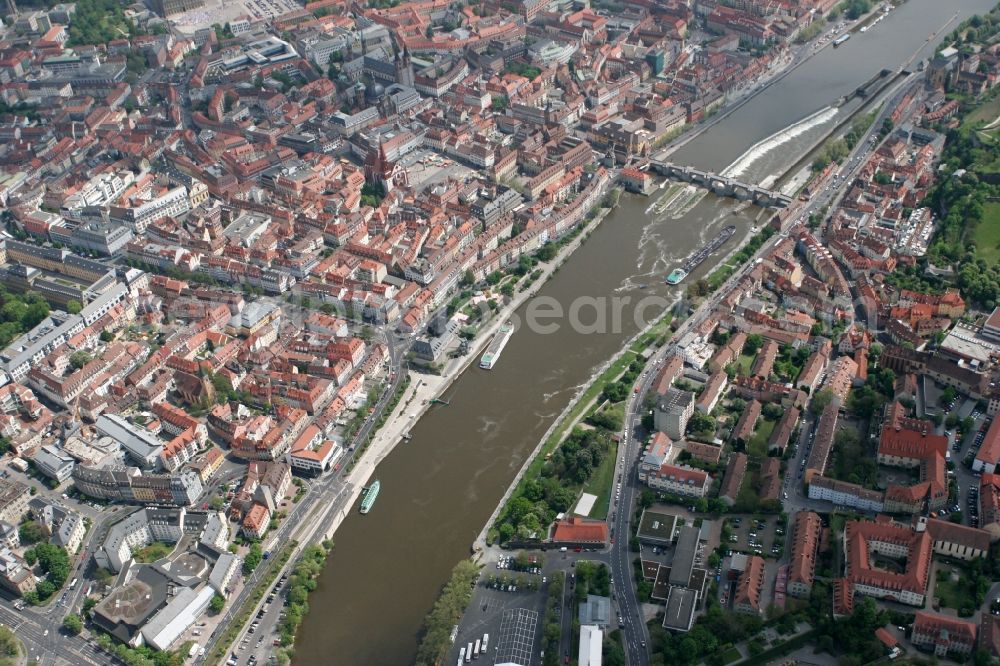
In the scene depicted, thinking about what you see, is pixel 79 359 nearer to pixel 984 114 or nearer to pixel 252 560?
pixel 252 560

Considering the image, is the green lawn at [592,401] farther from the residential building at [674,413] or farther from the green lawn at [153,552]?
the green lawn at [153,552]

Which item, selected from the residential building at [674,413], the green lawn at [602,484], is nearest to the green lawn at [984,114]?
the residential building at [674,413]

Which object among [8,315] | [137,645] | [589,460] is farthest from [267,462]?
[8,315]

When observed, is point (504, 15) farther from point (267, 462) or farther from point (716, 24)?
point (267, 462)

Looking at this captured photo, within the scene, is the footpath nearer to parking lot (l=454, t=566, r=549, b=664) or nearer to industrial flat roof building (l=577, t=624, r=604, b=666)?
parking lot (l=454, t=566, r=549, b=664)

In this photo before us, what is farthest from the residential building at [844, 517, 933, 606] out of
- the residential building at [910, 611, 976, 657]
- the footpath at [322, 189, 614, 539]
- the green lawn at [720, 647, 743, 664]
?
the footpath at [322, 189, 614, 539]
